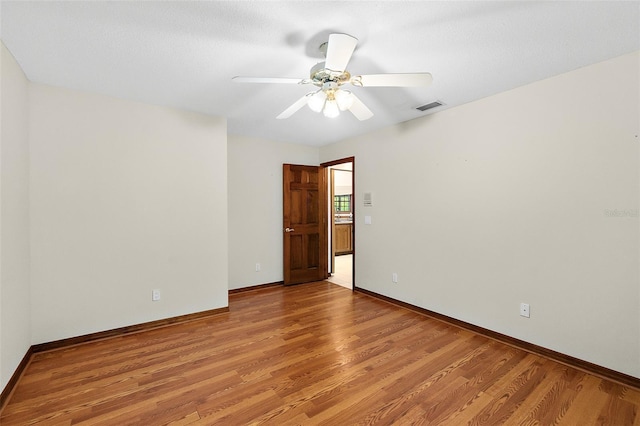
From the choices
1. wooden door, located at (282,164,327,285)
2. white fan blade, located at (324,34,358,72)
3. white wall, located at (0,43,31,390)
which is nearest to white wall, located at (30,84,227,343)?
white wall, located at (0,43,31,390)

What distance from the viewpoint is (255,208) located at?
4.39m

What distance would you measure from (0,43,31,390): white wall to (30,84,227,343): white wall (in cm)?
14

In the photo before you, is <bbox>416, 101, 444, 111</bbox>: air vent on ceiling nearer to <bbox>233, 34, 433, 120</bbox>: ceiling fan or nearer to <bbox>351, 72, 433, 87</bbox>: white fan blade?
<bbox>233, 34, 433, 120</bbox>: ceiling fan

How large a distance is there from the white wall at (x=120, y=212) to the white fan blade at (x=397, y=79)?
2186 millimetres

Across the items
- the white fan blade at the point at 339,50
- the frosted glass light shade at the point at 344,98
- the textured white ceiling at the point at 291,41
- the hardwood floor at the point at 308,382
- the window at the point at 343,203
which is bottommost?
the hardwood floor at the point at 308,382

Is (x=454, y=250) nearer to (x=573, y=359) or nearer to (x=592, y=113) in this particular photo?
(x=573, y=359)

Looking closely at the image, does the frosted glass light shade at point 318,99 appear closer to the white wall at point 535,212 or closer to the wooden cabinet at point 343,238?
the white wall at point 535,212

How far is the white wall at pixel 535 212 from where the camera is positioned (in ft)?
6.72

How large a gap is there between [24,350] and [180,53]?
2.61m

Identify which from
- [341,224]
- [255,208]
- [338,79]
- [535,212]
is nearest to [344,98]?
[338,79]

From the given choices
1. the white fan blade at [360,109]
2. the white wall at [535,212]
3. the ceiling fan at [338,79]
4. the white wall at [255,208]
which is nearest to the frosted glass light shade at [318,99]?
the ceiling fan at [338,79]

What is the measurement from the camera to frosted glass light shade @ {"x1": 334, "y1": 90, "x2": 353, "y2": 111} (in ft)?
6.23

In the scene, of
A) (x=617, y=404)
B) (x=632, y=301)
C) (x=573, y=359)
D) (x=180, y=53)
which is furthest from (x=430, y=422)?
(x=180, y=53)

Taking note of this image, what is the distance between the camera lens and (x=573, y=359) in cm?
225
